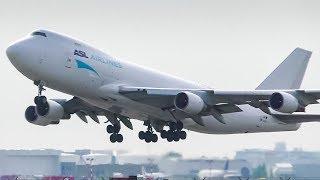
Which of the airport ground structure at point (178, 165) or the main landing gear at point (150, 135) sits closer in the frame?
the main landing gear at point (150, 135)

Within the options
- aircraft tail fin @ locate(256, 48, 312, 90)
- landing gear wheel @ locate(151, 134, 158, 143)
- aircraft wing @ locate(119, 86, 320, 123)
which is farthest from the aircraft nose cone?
aircraft tail fin @ locate(256, 48, 312, 90)

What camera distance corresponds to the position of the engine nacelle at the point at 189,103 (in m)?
65.6

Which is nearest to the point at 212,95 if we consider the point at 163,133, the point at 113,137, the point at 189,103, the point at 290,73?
the point at 189,103

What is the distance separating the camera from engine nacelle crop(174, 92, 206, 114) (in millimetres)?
65562

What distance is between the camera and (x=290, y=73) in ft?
261

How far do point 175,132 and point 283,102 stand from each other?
31.6 feet

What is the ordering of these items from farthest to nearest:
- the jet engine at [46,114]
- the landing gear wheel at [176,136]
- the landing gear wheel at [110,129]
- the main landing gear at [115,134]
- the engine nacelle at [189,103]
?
the landing gear wheel at [110,129]
the main landing gear at [115,134]
the landing gear wheel at [176,136]
the jet engine at [46,114]
the engine nacelle at [189,103]

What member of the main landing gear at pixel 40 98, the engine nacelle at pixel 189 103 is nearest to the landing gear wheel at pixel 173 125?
the engine nacelle at pixel 189 103

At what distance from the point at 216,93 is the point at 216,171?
949 inches

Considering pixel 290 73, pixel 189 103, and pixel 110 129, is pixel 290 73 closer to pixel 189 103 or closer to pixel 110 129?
pixel 110 129

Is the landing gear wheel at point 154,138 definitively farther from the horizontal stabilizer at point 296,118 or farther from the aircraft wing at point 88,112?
the horizontal stabilizer at point 296,118

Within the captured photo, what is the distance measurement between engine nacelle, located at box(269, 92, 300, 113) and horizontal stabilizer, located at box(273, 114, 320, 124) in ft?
25.5

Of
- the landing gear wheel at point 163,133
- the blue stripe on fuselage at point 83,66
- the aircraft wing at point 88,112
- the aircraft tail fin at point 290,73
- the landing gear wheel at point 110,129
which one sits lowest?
the landing gear wheel at point 163,133

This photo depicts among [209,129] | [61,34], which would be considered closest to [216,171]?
[209,129]
